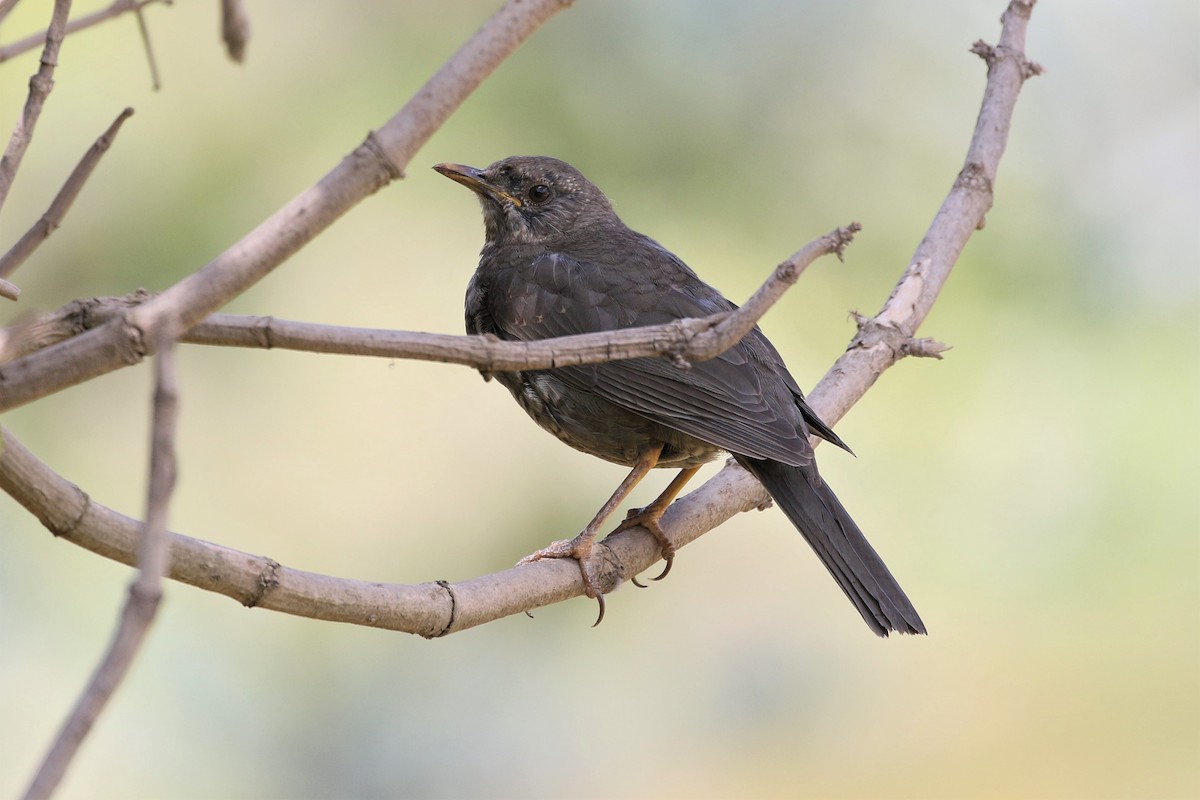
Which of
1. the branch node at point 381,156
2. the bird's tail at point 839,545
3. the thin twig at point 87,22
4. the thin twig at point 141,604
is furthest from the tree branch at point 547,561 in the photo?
the thin twig at point 87,22

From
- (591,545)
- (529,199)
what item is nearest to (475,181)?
(529,199)

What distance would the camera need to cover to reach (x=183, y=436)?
5.22m

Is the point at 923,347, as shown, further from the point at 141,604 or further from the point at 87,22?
the point at 141,604

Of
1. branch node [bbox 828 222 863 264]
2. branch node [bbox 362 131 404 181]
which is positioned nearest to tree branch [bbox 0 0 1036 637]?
A: branch node [bbox 362 131 404 181]

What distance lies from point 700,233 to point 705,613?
1.80m

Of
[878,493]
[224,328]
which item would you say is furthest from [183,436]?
[224,328]

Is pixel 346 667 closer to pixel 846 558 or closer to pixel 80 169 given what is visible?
pixel 846 558

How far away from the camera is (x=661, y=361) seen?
11.8 ft

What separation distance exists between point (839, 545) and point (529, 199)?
186cm

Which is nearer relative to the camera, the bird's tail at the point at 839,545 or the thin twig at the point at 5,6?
the thin twig at the point at 5,6

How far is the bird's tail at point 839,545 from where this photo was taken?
3.19 metres

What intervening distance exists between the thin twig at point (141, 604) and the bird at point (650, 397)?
1.90 metres

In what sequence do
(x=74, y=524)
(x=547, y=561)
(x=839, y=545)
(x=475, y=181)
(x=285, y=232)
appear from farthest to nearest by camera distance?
(x=475, y=181)
(x=839, y=545)
(x=547, y=561)
(x=74, y=524)
(x=285, y=232)

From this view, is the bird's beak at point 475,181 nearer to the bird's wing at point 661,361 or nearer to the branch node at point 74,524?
the bird's wing at point 661,361
